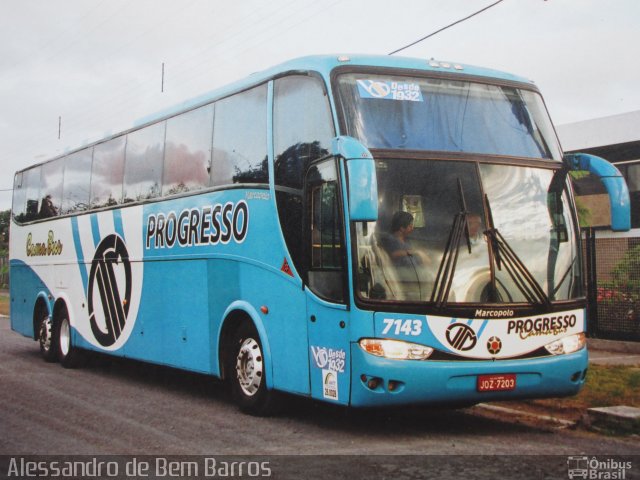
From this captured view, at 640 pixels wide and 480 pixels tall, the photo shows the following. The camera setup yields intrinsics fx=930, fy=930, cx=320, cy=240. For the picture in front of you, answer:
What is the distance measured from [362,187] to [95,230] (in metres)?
8.30

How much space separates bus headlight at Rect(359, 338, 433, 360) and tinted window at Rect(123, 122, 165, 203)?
5593 mm

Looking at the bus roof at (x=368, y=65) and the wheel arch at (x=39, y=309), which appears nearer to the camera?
the bus roof at (x=368, y=65)

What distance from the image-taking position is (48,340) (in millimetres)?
17047

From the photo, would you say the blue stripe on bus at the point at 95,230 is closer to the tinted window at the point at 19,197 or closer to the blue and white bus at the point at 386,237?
the blue and white bus at the point at 386,237

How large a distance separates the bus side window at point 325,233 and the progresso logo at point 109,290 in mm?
5468

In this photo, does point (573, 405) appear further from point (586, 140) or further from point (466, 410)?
point (586, 140)

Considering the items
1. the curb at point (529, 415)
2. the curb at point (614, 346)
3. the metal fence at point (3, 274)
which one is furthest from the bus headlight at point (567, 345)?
the metal fence at point (3, 274)

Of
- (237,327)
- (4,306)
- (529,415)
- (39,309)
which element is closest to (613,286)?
(529,415)

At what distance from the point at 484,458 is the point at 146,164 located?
7672 millimetres

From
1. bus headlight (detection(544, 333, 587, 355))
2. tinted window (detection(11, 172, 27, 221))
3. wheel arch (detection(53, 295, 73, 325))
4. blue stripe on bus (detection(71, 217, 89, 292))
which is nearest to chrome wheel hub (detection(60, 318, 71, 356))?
wheel arch (detection(53, 295, 73, 325))

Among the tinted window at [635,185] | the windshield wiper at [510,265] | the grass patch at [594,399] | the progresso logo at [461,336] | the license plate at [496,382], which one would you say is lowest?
the grass patch at [594,399]

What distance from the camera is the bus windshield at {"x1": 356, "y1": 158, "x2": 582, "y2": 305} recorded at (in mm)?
8445

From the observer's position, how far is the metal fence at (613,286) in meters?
15.6

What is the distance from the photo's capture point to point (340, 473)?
7.01 meters
